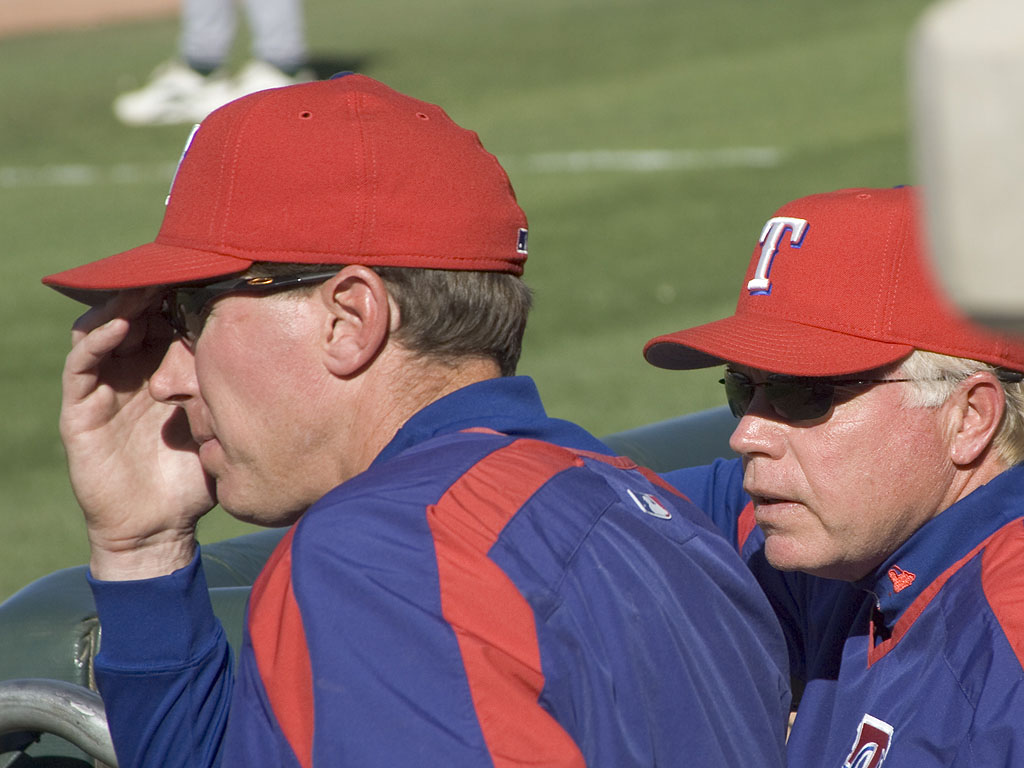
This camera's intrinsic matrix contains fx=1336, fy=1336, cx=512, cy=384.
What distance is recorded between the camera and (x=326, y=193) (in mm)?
1837

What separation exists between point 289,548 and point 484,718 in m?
0.29

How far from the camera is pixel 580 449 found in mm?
1837

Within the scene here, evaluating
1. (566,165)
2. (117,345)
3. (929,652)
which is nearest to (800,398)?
(929,652)

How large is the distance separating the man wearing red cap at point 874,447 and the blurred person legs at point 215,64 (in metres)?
11.6

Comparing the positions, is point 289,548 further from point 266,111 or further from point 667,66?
point 667,66

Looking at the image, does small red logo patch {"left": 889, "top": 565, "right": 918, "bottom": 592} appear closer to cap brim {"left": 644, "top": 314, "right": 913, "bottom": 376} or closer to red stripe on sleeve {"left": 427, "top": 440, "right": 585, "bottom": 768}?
cap brim {"left": 644, "top": 314, "right": 913, "bottom": 376}

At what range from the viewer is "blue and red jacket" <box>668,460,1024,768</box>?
179 cm

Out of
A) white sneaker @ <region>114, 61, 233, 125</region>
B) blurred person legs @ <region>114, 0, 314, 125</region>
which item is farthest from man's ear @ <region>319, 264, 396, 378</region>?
white sneaker @ <region>114, 61, 233, 125</region>

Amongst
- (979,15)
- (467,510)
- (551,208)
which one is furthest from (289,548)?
(551,208)

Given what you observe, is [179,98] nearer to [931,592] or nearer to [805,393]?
[805,393]

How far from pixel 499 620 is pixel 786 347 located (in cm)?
93

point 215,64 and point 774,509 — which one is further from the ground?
point 215,64

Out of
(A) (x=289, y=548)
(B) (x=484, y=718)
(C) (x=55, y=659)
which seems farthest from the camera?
(C) (x=55, y=659)

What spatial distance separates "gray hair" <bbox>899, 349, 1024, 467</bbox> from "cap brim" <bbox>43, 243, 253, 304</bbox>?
1.06m
